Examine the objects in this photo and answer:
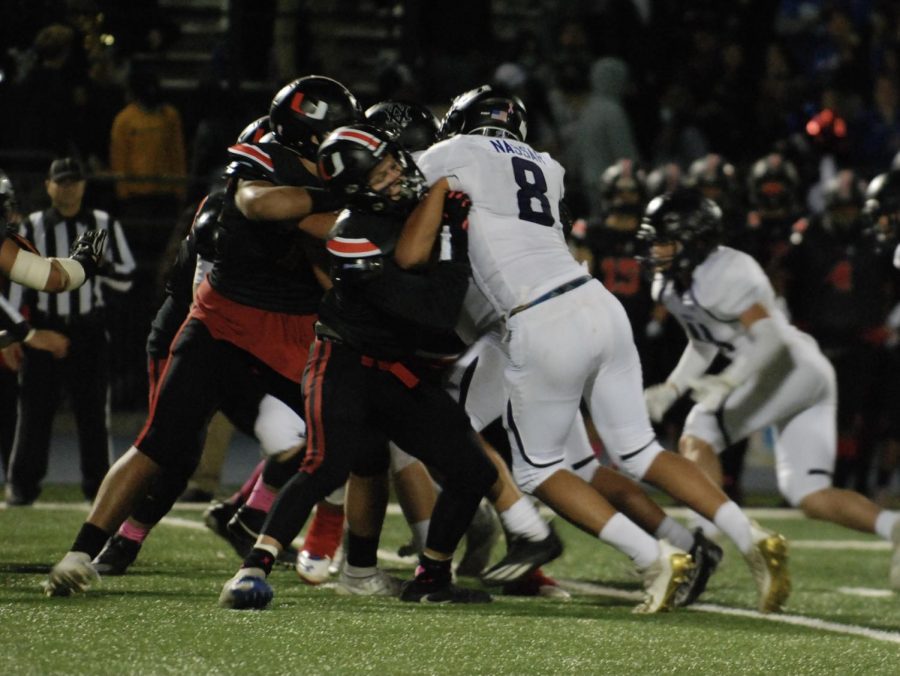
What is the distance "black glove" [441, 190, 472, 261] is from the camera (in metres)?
5.46

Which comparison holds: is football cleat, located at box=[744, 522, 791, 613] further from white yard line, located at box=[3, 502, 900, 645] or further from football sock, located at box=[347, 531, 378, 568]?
football sock, located at box=[347, 531, 378, 568]

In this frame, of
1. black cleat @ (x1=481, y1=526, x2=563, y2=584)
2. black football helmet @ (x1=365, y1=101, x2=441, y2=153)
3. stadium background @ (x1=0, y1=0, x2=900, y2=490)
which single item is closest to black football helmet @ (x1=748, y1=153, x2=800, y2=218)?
stadium background @ (x1=0, y1=0, x2=900, y2=490)

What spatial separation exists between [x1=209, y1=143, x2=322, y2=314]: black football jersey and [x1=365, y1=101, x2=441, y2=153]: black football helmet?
0.54m

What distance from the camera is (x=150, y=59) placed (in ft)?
40.4

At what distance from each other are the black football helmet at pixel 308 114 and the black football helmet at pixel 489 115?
451mm

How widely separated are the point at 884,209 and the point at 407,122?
225cm

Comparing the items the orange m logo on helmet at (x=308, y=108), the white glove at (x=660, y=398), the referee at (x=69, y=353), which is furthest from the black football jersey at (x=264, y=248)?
the referee at (x=69, y=353)

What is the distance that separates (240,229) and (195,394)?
549mm

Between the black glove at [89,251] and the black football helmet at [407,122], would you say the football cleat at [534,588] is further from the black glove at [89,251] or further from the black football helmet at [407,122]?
the black glove at [89,251]

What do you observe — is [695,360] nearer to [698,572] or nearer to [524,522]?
[698,572]

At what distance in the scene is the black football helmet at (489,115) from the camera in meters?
5.84

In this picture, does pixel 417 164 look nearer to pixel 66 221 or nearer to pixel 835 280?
pixel 66 221

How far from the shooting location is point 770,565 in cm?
561

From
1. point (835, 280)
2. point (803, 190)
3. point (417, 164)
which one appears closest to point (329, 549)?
point (417, 164)
